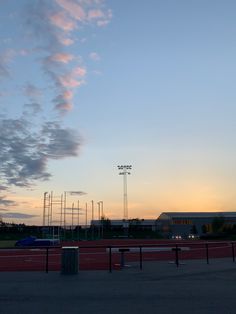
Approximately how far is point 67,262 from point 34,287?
3.64 meters

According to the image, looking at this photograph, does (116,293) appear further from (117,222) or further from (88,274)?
(117,222)

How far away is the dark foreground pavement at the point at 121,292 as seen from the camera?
10.8 metres

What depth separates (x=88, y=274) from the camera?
18375 mm

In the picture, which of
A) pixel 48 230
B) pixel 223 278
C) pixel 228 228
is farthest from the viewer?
pixel 228 228

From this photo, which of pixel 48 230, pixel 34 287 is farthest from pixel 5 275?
pixel 48 230

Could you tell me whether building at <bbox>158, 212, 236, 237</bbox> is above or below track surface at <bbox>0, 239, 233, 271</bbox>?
above

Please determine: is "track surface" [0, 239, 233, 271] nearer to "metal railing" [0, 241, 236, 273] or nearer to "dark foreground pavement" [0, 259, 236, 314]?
"metal railing" [0, 241, 236, 273]

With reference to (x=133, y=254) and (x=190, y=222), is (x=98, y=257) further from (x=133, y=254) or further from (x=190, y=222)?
(x=190, y=222)

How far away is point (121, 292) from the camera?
13391 millimetres

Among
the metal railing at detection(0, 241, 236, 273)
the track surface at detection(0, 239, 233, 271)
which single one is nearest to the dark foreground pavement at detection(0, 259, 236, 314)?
the metal railing at detection(0, 241, 236, 273)

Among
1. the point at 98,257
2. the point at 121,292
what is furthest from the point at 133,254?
the point at 121,292

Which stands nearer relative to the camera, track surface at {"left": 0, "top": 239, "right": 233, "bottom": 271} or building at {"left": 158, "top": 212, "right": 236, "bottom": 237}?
track surface at {"left": 0, "top": 239, "right": 233, "bottom": 271}

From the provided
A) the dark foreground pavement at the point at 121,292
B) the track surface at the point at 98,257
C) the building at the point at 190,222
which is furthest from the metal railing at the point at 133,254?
the building at the point at 190,222

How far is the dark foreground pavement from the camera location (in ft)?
35.6
